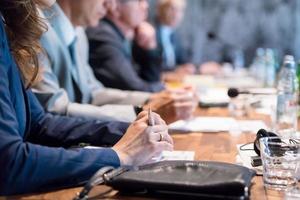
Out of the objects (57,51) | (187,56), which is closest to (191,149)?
(57,51)

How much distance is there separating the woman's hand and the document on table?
0.51m

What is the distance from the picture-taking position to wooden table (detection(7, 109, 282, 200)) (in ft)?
3.21

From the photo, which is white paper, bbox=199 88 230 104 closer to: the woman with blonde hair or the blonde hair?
the woman with blonde hair

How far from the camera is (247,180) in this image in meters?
0.93

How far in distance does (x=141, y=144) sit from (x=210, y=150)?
31 centimetres

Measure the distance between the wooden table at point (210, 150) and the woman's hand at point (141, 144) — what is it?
12 centimetres

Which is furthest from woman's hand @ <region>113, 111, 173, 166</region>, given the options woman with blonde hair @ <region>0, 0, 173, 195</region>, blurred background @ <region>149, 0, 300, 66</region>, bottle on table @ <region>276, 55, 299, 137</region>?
blurred background @ <region>149, 0, 300, 66</region>

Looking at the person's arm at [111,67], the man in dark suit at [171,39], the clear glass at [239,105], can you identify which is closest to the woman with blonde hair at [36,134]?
the clear glass at [239,105]

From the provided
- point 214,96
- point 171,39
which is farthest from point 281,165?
point 171,39

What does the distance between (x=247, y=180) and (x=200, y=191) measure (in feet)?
0.34

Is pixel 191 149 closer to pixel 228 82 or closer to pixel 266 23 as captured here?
pixel 228 82

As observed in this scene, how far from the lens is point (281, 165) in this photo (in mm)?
1055

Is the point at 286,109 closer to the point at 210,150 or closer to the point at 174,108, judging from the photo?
the point at 174,108

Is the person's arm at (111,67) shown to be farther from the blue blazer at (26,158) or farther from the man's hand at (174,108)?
the blue blazer at (26,158)
